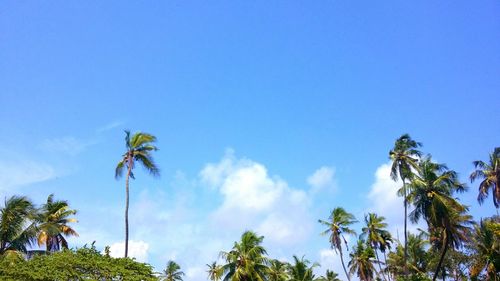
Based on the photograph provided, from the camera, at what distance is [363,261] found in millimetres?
57406

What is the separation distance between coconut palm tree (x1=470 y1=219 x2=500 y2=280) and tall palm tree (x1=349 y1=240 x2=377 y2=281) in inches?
493

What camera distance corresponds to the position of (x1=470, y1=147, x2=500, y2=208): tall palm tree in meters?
49.4

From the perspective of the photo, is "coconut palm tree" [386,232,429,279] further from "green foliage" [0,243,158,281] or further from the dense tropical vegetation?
"green foliage" [0,243,158,281]

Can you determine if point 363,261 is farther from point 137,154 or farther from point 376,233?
point 137,154

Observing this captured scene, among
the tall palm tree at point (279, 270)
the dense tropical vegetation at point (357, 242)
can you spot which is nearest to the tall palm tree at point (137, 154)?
the dense tropical vegetation at point (357, 242)

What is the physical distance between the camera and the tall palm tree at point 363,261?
57.3m

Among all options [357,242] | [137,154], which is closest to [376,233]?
[357,242]

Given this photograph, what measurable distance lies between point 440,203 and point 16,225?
35.7 metres

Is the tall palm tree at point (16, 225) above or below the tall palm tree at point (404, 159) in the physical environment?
below

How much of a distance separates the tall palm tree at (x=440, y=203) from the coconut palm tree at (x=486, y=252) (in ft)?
5.39

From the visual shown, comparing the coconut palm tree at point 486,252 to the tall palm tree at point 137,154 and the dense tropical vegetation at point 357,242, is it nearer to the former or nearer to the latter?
the dense tropical vegetation at point 357,242

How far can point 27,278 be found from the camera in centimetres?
2098

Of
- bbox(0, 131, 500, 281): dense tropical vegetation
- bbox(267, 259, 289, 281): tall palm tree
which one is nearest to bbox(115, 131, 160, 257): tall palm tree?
bbox(0, 131, 500, 281): dense tropical vegetation

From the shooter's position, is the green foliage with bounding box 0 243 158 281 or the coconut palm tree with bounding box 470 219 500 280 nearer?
the green foliage with bounding box 0 243 158 281
